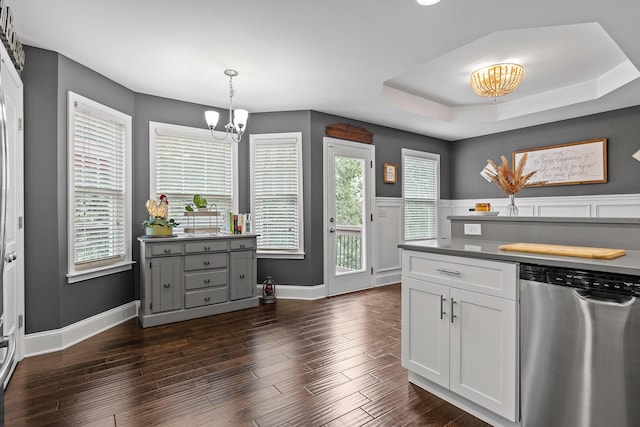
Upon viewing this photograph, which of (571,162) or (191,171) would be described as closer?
(191,171)

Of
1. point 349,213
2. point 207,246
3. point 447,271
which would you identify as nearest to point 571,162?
point 349,213

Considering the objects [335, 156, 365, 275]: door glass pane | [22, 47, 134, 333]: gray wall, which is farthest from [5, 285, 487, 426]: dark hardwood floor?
[335, 156, 365, 275]: door glass pane

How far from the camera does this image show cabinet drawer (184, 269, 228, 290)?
358cm

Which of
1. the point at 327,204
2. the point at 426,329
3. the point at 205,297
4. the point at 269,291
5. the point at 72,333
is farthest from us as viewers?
the point at 327,204

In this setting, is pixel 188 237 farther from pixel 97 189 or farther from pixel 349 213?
pixel 349 213

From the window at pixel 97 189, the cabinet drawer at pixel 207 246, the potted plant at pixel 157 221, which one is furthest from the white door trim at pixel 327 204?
the window at pixel 97 189

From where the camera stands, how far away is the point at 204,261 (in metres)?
3.67

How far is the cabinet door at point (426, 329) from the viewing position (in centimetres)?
198

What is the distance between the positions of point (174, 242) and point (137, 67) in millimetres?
1749

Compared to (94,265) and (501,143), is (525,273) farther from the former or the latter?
(501,143)

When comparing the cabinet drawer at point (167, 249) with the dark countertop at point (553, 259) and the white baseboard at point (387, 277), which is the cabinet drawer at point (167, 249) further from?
the white baseboard at point (387, 277)

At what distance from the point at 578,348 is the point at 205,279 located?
3282mm

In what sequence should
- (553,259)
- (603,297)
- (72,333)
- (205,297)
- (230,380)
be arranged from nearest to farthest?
(603,297) → (553,259) → (230,380) → (72,333) → (205,297)

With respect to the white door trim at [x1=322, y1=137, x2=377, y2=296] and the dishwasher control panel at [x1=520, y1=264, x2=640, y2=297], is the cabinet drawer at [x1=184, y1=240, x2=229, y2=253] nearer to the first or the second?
the white door trim at [x1=322, y1=137, x2=377, y2=296]
